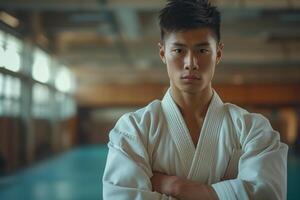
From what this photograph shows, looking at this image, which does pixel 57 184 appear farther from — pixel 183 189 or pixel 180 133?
pixel 183 189

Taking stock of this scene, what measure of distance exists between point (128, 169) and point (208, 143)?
37 centimetres

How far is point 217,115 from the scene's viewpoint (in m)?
1.86

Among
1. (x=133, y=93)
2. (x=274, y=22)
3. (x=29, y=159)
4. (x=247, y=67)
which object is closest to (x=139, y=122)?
(x=274, y=22)

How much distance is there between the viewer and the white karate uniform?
1.66 metres

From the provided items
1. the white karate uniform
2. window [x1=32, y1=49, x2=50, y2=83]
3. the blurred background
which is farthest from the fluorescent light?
the white karate uniform

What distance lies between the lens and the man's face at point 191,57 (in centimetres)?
175

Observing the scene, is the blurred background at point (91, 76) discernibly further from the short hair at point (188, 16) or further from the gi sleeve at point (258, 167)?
the short hair at point (188, 16)

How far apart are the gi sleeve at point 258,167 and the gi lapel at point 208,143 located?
10cm

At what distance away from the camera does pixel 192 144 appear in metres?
1.80

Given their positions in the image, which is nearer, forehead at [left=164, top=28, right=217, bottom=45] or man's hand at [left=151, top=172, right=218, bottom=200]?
man's hand at [left=151, top=172, right=218, bottom=200]

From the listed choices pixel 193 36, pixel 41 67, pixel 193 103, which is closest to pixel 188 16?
pixel 193 36

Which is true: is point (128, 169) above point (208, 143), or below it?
below

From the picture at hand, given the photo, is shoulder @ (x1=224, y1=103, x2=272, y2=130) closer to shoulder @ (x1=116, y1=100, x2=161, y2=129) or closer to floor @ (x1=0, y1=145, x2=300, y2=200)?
shoulder @ (x1=116, y1=100, x2=161, y2=129)

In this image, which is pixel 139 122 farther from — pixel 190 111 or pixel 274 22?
pixel 274 22
